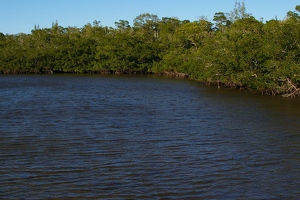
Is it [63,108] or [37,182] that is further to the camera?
[63,108]

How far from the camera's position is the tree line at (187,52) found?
25.8m

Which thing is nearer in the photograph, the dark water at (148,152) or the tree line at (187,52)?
the dark water at (148,152)

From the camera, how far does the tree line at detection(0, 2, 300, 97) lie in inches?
1014

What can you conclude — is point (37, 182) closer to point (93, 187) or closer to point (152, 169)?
point (93, 187)

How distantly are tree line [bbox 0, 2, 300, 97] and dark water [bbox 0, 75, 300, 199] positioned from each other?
16.7ft

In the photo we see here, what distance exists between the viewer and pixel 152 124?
1681 centimetres

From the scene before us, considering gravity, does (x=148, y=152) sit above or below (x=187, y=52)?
below

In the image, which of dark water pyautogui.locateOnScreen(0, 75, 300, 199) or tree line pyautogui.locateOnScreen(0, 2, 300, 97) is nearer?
dark water pyautogui.locateOnScreen(0, 75, 300, 199)

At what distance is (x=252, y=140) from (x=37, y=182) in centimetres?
762

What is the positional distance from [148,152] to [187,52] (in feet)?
129

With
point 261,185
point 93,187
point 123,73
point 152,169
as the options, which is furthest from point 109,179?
point 123,73

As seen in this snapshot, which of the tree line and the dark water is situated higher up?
the tree line

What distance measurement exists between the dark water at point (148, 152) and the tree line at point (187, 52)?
16.7 ft

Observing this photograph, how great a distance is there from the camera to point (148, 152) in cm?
1205
